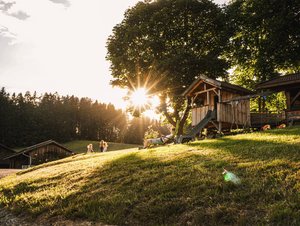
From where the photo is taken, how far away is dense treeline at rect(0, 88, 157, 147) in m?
87.6

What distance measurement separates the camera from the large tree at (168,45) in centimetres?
3225

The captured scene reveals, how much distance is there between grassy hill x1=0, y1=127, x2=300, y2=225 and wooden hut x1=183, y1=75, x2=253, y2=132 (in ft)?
47.1

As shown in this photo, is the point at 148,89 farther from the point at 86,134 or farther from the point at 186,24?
the point at 86,134

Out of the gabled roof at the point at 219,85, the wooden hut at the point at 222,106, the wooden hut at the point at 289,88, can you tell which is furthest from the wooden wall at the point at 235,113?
the wooden hut at the point at 289,88

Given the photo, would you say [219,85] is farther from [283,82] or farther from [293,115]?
[293,115]

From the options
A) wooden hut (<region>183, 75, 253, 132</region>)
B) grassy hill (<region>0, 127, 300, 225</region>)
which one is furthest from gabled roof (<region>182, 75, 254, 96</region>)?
grassy hill (<region>0, 127, 300, 225</region>)

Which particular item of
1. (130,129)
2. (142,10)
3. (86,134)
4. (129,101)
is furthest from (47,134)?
(142,10)

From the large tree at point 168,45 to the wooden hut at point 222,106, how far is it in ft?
14.0

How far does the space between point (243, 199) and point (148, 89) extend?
1097 inches

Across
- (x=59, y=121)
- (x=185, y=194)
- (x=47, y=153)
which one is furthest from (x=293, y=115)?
(x=59, y=121)

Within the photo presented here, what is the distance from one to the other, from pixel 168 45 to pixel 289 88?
50.2 ft

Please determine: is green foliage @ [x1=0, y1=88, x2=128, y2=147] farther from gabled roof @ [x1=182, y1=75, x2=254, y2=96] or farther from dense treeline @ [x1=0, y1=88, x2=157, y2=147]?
gabled roof @ [x1=182, y1=75, x2=254, y2=96]

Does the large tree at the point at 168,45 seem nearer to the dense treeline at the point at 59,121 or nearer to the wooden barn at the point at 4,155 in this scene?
the wooden barn at the point at 4,155

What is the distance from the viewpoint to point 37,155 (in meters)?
53.7
